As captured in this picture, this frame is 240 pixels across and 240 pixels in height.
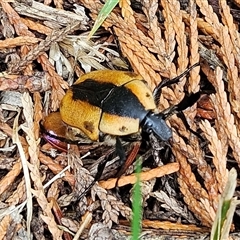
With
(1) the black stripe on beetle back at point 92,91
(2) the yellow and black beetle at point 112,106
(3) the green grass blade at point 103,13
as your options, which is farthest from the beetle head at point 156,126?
(3) the green grass blade at point 103,13

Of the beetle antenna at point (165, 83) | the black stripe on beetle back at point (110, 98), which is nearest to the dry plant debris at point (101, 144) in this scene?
the beetle antenna at point (165, 83)

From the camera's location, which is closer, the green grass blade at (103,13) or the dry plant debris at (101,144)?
the dry plant debris at (101,144)

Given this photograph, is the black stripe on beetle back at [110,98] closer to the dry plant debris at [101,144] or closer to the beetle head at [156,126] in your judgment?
the beetle head at [156,126]

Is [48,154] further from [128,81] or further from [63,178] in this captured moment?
[128,81]

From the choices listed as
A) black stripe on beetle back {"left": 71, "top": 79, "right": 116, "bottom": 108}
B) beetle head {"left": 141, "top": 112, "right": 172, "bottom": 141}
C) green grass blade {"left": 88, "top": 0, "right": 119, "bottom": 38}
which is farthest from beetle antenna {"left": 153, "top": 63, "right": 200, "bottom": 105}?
green grass blade {"left": 88, "top": 0, "right": 119, "bottom": 38}

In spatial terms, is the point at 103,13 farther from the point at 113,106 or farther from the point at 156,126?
the point at 156,126

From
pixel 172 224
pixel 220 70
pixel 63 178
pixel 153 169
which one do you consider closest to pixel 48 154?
pixel 63 178

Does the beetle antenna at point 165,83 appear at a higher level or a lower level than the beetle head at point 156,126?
higher

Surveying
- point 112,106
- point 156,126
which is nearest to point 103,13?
point 112,106

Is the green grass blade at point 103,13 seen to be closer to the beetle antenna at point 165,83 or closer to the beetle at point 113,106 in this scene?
the beetle at point 113,106
